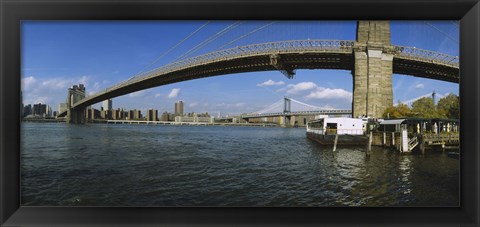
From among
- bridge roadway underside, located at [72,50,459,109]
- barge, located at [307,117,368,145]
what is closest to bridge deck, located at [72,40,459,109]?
bridge roadway underside, located at [72,50,459,109]

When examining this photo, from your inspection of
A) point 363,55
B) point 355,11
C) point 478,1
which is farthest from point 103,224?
point 363,55

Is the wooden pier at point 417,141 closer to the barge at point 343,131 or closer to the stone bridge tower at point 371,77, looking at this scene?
the barge at point 343,131

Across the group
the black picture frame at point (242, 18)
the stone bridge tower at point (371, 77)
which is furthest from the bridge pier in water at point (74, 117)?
the stone bridge tower at point (371, 77)

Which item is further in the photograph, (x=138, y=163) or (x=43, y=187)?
(x=138, y=163)

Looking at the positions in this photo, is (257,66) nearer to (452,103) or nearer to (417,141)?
(417,141)

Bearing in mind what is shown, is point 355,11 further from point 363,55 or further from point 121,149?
point 121,149

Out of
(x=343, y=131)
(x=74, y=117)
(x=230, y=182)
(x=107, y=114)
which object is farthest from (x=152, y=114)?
(x=343, y=131)
